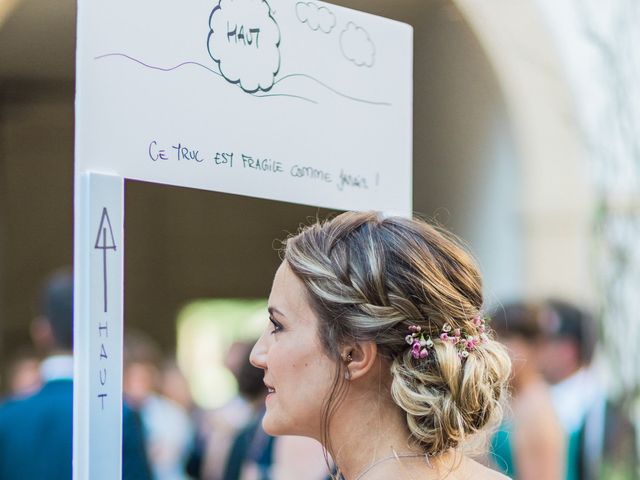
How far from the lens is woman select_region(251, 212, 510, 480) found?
187cm

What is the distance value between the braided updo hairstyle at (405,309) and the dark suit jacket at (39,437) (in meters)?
2.01

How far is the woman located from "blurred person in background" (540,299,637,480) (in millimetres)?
2793

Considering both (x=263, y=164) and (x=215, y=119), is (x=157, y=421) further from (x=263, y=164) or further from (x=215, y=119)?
(x=215, y=119)

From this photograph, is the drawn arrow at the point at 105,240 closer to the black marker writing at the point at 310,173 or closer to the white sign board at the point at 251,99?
the white sign board at the point at 251,99

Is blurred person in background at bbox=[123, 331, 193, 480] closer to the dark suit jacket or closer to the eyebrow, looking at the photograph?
the dark suit jacket

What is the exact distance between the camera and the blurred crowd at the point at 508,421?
3838 mm

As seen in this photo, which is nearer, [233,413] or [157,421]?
[157,421]

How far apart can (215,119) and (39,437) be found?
80.6 inches

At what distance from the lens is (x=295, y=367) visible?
6.36 feet

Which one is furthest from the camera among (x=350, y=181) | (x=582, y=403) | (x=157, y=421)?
(x=157, y=421)

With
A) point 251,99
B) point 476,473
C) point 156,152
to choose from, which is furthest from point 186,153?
point 476,473

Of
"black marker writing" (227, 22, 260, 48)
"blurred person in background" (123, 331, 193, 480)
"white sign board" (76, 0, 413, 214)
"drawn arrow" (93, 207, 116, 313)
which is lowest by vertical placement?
"blurred person in background" (123, 331, 193, 480)

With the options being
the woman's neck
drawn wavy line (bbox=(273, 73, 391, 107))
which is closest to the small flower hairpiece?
the woman's neck

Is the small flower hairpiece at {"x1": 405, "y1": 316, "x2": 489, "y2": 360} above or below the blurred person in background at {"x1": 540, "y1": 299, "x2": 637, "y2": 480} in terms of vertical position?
above
